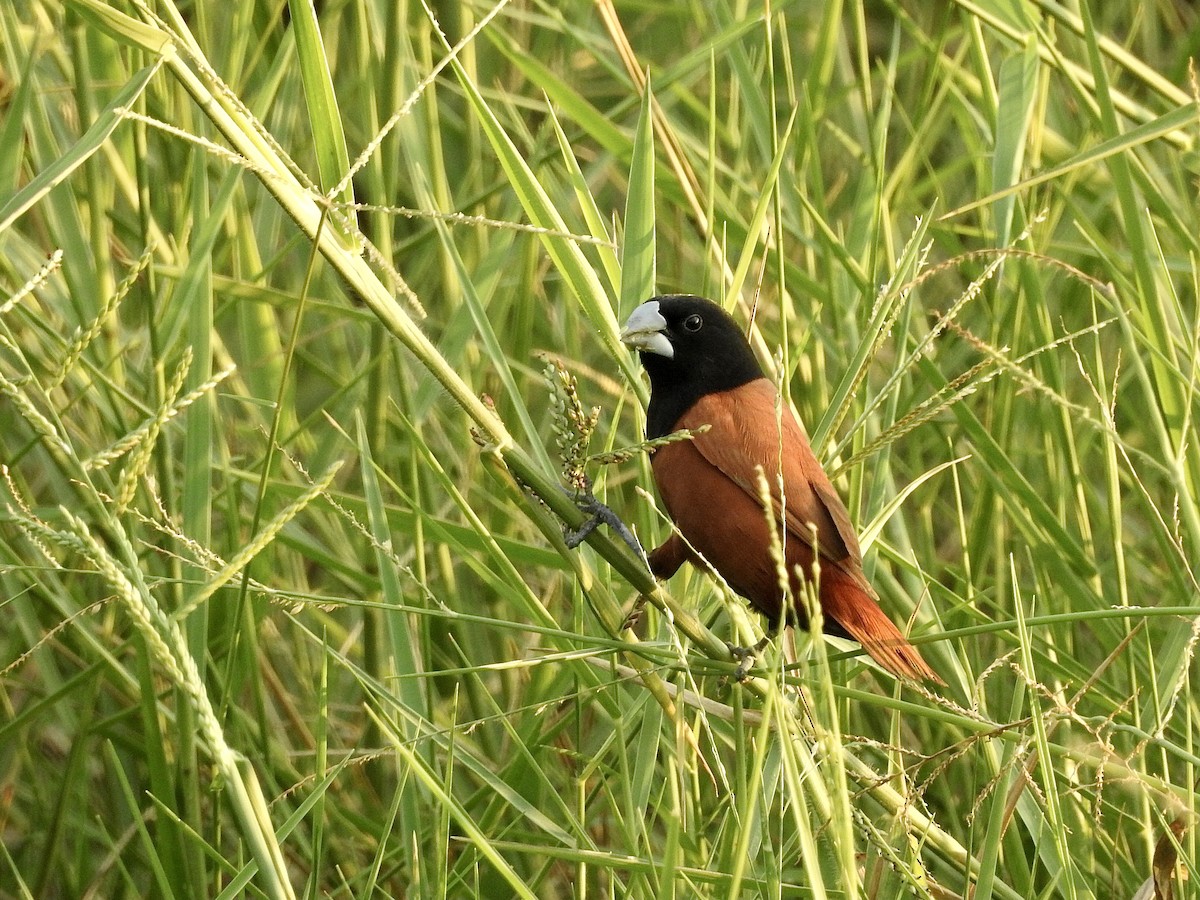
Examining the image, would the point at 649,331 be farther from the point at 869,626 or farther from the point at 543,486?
the point at 543,486

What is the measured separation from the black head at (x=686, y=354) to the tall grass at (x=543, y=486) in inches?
3.8

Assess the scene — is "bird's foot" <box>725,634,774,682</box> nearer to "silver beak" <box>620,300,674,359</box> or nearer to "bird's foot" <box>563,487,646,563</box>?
"bird's foot" <box>563,487,646,563</box>

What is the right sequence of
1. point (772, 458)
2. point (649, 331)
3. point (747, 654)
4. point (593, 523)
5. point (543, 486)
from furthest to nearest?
point (649, 331) → point (772, 458) → point (747, 654) → point (593, 523) → point (543, 486)

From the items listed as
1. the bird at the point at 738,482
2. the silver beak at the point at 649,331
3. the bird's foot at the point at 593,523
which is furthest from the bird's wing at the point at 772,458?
the bird's foot at the point at 593,523

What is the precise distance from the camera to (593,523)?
1.80 m

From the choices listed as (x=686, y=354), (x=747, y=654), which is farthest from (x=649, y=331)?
(x=747, y=654)

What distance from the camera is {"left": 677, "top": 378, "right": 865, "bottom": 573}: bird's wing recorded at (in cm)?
226

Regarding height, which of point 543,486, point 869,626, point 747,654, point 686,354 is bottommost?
point 869,626

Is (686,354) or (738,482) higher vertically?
(686,354)

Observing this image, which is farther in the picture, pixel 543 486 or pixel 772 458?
pixel 772 458

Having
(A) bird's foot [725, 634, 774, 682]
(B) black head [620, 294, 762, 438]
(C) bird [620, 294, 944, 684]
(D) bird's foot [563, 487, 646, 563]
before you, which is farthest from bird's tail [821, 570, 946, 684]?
(B) black head [620, 294, 762, 438]

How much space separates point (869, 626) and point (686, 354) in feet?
2.28

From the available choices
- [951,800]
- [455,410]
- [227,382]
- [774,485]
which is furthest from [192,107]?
[951,800]

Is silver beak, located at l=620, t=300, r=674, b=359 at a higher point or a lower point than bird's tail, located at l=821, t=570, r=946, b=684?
higher
